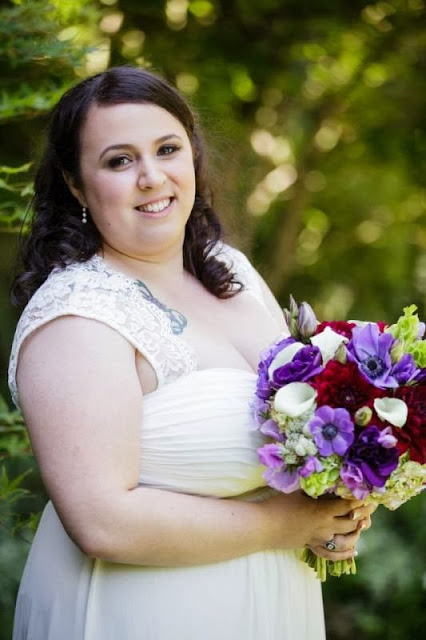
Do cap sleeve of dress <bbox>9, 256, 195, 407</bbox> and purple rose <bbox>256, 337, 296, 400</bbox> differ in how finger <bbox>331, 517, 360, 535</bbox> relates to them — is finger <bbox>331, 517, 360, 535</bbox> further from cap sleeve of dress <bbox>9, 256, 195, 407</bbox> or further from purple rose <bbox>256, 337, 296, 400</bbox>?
cap sleeve of dress <bbox>9, 256, 195, 407</bbox>

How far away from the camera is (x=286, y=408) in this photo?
2.19 metres

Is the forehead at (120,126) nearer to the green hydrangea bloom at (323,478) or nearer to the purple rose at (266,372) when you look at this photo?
the purple rose at (266,372)

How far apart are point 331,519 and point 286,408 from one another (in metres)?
0.52

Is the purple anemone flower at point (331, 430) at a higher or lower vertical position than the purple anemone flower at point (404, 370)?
lower

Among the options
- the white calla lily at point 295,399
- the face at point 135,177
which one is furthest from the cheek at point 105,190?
the white calla lily at point 295,399

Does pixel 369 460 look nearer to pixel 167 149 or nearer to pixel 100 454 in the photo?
pixel 100 454

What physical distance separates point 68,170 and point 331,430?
46.5 inches

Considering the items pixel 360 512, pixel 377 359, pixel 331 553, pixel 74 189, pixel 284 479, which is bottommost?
pixel 331 553

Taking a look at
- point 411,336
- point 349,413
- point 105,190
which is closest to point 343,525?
point 349,413

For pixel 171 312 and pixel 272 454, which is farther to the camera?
pixel 171 312

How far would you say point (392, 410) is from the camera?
7.28 ft

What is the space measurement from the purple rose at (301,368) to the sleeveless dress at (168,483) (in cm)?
25

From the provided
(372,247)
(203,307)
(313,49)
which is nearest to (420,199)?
(372,247)

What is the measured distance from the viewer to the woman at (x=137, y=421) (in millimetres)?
2303
